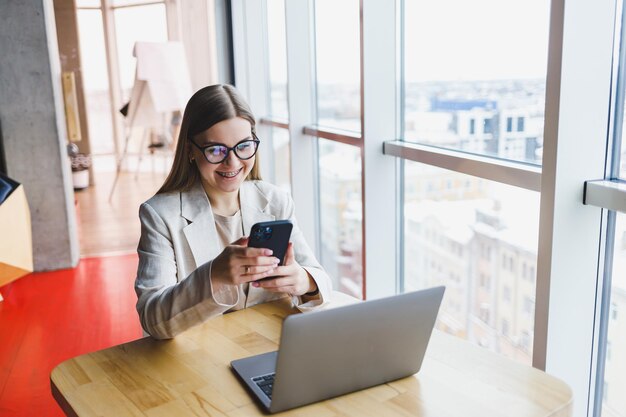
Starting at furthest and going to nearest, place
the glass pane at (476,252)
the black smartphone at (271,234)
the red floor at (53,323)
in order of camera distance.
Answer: the red floor at (53,323), the glass pane at (476,252), the black smartphone at (271,234)

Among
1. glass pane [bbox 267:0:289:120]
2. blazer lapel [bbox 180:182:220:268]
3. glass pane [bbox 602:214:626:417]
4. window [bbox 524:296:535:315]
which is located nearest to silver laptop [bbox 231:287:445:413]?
blazer lapel [bbox 180:182:220:268]

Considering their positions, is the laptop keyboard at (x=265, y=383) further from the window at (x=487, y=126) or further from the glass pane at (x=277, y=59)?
the glass pane at (x=277, y=59)

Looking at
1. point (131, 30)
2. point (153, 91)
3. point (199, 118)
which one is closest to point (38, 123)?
point (153, 91)

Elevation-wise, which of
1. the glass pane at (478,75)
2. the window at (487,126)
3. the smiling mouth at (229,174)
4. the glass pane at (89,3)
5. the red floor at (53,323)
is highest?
the glass pane at (89,3)

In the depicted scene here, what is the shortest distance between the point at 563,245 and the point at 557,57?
0.49 m

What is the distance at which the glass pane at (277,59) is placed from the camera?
457 cm

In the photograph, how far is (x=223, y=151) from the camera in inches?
66.2

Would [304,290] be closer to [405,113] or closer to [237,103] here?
[237,103]

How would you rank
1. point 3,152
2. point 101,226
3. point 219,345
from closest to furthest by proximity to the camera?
point 219,345 < point 3,152 < point 101,226

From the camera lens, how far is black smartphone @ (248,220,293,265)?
4.35 ft

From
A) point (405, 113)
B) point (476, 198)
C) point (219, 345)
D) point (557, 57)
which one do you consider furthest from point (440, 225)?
point (219, 345)

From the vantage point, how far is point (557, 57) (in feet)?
5.23

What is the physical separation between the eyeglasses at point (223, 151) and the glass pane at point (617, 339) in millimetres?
1009

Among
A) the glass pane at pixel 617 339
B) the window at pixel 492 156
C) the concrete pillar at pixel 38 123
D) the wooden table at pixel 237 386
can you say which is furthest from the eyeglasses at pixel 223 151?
the concrete pillar at pixel 38 123
